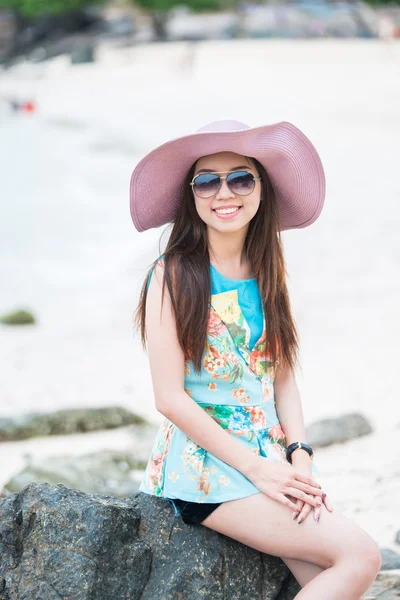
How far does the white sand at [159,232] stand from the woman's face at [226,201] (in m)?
1.76

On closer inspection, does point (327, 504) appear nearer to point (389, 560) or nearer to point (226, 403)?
point (226, 403)

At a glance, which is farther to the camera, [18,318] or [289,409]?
[18,318]

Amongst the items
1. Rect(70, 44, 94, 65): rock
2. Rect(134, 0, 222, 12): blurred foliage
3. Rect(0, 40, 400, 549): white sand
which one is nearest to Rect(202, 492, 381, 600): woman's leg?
Rect(0, 40, 400, 549): white sand

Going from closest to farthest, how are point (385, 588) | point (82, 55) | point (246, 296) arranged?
point (246, 296) → point (385, 588) → point (82, 55)

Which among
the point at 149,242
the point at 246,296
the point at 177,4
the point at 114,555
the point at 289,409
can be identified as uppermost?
the point at 177,4

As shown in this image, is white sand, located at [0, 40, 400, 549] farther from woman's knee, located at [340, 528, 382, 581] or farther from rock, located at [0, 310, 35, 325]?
woman's knee, located at [340, 528, 382, 581]

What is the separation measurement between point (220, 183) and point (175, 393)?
0.62 meters

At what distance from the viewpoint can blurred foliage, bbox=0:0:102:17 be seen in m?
40.9

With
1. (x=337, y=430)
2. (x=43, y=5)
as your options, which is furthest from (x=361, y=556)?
(x=43, y=5)

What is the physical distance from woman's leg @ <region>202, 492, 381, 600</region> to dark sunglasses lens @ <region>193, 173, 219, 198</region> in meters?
0.86

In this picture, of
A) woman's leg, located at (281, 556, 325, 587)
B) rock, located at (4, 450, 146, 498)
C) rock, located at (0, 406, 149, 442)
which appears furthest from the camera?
rock, located at (0, 406, 149, 442)

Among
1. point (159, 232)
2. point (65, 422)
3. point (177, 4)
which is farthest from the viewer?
point (177, 4)

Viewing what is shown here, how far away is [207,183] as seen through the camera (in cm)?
259

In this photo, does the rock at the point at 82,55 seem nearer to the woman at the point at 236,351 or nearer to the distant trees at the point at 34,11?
the distant trees at the point at 34,11
